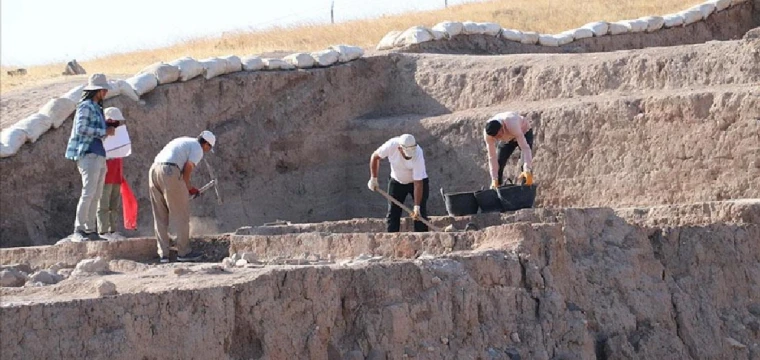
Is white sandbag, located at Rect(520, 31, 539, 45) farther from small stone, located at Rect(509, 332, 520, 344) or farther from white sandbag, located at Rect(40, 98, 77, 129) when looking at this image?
small stone, located at Rect(509, 332, 520, 344)

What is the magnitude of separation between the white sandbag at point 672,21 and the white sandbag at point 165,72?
8138 mm

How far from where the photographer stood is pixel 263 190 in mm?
16734

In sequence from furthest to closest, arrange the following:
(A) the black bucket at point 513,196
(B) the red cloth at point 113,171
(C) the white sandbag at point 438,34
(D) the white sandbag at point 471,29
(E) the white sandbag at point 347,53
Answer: (D) the white sandbag at point 471,29, (C) the white sandbag at point 438,34, (E) the white sandbag at point 347,53, (B) the red cloth at point 113,171, (A) the black bucket at point 513,196

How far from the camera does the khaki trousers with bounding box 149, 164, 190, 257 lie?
11.8 m

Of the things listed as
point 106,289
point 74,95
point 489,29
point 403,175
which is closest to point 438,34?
point 489,29

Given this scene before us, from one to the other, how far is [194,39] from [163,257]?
46.6 ft

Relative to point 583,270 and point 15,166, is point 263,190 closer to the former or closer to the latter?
point 15,166

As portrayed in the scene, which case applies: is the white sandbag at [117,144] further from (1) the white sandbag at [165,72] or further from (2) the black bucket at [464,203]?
(1) the white sandbag at [165,72]

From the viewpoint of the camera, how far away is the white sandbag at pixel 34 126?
15.0 metres

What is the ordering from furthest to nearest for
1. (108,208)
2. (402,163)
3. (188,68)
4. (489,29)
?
(489,29) < (188,68) < (108,208) < (402,163)

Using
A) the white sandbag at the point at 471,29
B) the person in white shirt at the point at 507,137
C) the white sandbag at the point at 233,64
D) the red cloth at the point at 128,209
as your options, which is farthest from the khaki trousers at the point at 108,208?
the white sandbag at the point at 471,29

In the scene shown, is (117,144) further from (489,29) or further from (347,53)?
(489,29)

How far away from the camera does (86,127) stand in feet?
39.5

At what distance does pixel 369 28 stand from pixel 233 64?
300 inches
